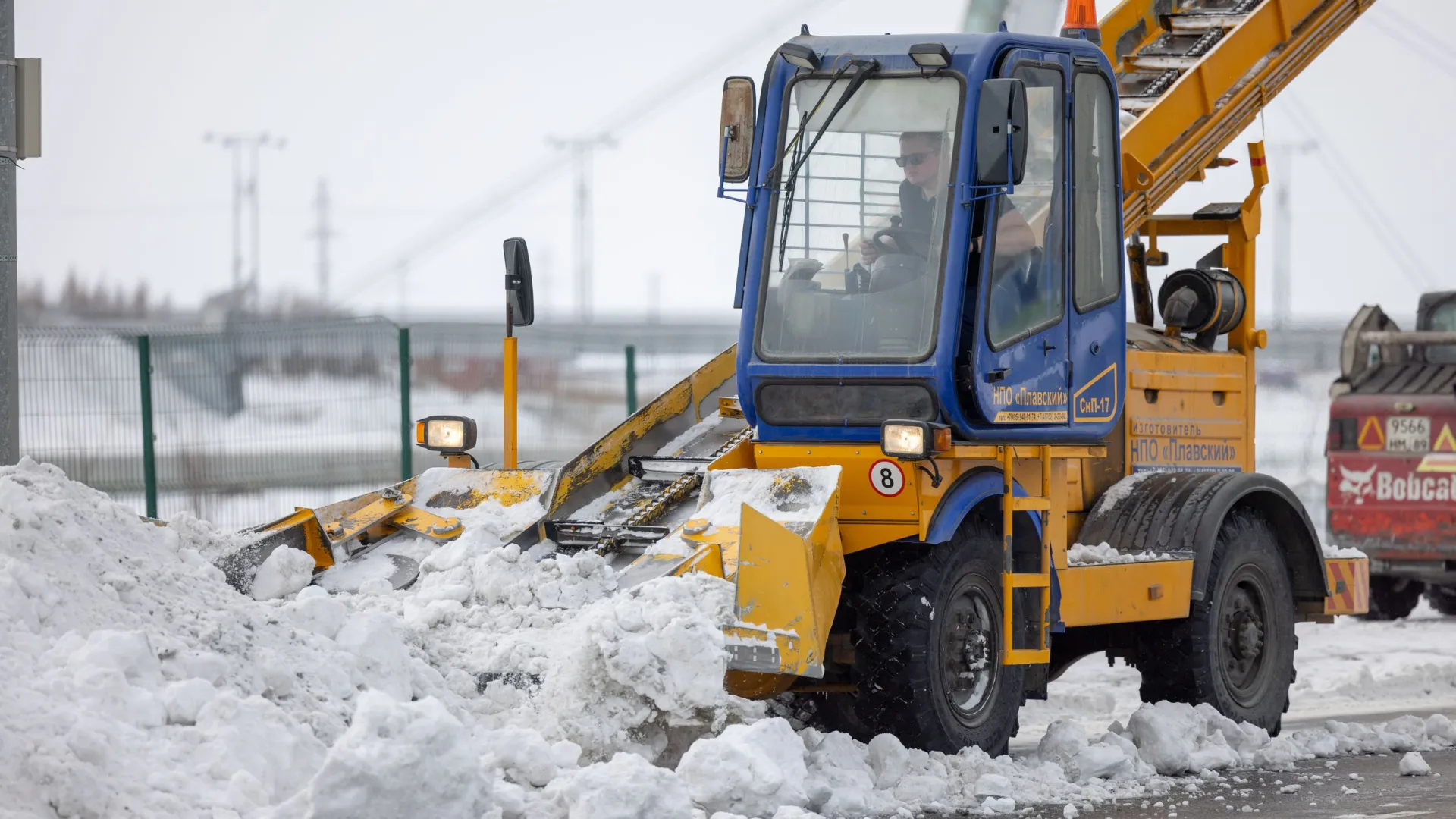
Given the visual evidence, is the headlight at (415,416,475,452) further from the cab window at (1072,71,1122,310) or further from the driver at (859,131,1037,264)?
the cab window at (1072,71,1122,310)

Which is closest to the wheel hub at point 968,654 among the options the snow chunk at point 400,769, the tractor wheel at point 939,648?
the tractor wheel at point 939,648

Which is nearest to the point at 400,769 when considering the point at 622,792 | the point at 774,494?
the point at 622,792

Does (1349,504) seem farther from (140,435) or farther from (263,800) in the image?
(263,800)

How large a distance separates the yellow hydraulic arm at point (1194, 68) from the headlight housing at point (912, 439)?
2.20 meters

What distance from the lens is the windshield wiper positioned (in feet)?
25.0

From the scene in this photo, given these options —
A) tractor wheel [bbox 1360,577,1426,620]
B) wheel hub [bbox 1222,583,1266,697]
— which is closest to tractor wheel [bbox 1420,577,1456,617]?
tractor wheel [bbox 1360,577,1426,620]

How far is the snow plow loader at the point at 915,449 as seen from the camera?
7152 millimetres

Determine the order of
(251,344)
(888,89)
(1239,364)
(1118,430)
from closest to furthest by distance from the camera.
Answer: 1. (888,89)
2. (1118,430)
3. (1239,364)
4. (251,344)

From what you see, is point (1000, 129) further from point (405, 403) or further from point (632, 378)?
point (632, 378)

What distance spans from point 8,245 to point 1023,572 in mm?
4546

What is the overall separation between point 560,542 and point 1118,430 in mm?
2916

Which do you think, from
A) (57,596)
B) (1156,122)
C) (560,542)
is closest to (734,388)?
(560,542)

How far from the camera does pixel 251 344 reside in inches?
504

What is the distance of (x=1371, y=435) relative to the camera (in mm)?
13883
